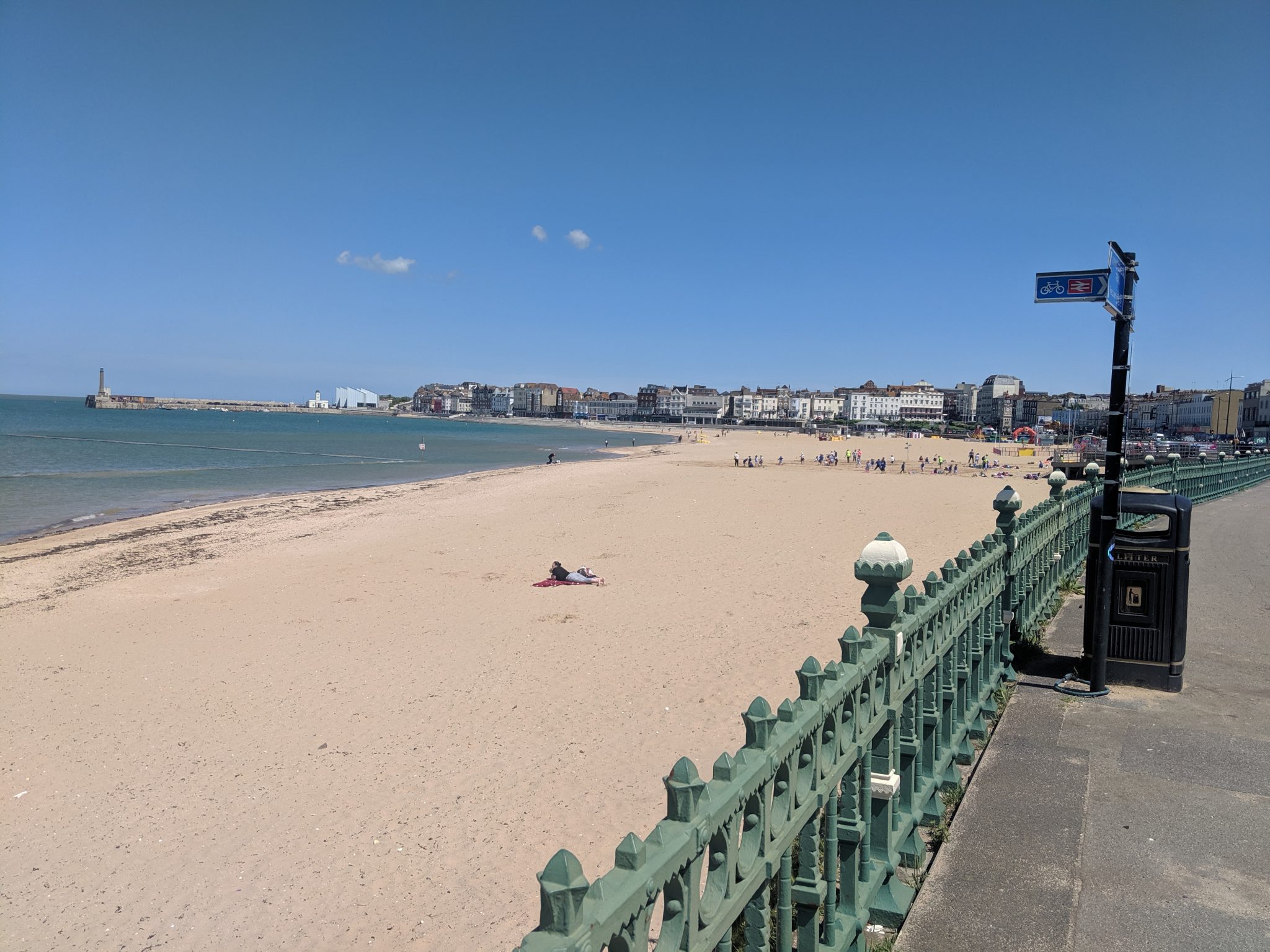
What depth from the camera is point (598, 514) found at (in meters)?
24.5

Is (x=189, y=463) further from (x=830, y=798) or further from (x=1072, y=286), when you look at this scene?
(x=830, y=798)

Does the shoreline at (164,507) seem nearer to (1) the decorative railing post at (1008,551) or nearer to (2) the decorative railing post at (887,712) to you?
(1) the decorative railing post at (1008,551)

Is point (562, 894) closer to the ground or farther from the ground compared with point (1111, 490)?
closer to the ground

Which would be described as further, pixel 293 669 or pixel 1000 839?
pixel 293 669

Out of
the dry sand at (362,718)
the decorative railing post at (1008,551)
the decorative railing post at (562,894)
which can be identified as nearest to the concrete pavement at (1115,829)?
the decorative railing post at (1008,551)

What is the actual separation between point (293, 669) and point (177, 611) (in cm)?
454

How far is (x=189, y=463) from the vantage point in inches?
2141

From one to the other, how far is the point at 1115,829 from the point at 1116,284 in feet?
11.2

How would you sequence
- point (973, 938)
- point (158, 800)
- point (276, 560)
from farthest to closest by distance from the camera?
point (276, 560) → point (158, 800) → point (973, 938)

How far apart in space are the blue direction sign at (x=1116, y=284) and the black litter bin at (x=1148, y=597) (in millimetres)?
1378

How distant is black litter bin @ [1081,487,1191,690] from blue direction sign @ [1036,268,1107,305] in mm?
1515

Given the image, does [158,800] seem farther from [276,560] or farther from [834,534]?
[834,534]

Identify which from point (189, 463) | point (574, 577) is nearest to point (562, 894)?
point (574, 577)

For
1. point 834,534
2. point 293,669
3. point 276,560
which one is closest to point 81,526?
point 276,560
